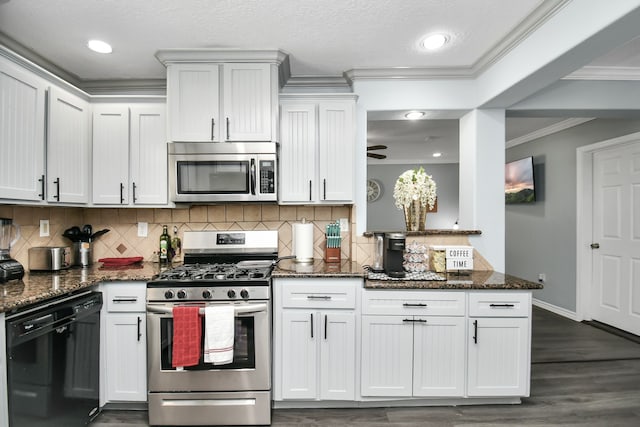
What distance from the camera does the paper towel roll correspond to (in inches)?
104

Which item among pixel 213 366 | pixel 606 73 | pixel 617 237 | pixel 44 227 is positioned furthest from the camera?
pixel 617 237

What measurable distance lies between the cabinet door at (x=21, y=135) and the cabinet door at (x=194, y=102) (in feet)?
2.55

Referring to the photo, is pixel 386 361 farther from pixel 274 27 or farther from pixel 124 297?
pixel 274 27

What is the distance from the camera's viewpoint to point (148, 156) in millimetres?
2531

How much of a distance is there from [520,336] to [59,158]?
339 cm

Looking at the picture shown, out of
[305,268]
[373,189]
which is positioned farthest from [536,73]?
[373,189]

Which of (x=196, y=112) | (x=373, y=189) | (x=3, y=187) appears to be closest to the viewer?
(x=3, y=187)

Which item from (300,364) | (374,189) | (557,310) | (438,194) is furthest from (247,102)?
(438,194)

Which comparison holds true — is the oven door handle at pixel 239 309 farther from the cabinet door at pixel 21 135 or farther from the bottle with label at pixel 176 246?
the cabinet door at pixel 21 135

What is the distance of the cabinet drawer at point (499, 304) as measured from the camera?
83.3 inches

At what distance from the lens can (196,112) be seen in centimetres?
239

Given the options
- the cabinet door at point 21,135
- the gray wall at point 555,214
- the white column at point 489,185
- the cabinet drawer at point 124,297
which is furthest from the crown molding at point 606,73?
the cabinet door at point 21,135

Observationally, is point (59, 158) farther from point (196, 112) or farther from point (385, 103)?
point (385, 103)

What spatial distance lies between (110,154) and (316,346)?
7.12 feet
